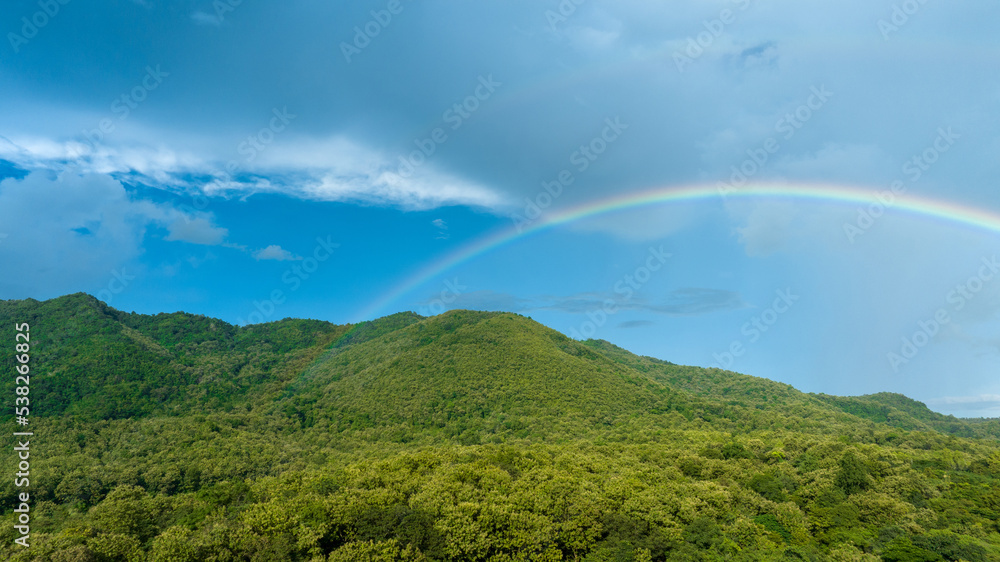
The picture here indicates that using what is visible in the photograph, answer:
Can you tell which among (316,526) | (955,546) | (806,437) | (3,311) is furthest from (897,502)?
(3,311)

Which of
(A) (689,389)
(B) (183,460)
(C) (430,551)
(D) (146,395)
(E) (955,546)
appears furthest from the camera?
(A) (689,389)

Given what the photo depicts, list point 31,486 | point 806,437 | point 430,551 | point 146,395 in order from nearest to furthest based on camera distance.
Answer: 1. point 430,551
2. point 31,486
3. point 806,437
4. point 146,395

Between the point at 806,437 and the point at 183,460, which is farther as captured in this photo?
the point at 806,437

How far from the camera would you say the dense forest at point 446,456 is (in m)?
33.8

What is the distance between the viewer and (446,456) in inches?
2044

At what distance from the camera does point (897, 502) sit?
39438 millimetres

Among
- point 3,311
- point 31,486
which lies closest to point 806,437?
point 31,486

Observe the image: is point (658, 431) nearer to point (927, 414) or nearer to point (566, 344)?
point (566, 344)

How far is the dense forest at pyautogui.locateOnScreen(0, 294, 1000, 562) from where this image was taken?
33.8 metres

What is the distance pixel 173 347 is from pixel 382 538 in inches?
3937

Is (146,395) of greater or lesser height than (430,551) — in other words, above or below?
above

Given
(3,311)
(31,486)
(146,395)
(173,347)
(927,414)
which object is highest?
(3,311)

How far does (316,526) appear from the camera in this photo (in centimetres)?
3341

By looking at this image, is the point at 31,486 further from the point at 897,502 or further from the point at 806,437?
the point at 806,437
